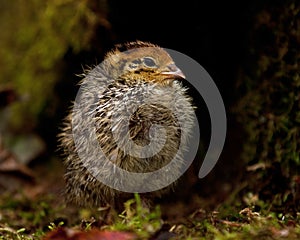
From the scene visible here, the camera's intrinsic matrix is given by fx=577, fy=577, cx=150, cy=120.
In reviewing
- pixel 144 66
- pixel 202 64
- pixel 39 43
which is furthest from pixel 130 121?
pixel 39 43

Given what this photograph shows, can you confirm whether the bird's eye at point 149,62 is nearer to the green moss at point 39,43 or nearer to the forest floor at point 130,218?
the forest floor at point 130,218

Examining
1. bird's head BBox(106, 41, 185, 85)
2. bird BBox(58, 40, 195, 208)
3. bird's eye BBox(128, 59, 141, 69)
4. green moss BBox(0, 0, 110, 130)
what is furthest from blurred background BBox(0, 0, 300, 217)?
bird's eye BBox(128, 59, 141, 69)

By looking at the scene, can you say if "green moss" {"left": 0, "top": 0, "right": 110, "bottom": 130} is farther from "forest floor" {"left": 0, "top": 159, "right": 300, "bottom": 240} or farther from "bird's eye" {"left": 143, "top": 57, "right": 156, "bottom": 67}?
"bird's eye" {"left": 143, "top": 57, "right": 156, "bottom": 67}

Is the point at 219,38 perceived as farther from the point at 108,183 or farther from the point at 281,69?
the point at 108,183

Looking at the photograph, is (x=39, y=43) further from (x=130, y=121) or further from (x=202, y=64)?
(x=130, y=121)

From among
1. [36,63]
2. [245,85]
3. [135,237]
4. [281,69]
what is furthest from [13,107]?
[135,237]

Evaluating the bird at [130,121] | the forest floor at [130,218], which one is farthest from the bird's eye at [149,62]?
the forest floor at [130,218]

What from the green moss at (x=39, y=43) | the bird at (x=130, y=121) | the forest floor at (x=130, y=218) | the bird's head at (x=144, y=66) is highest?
the green moss at (x=39, y=43)
